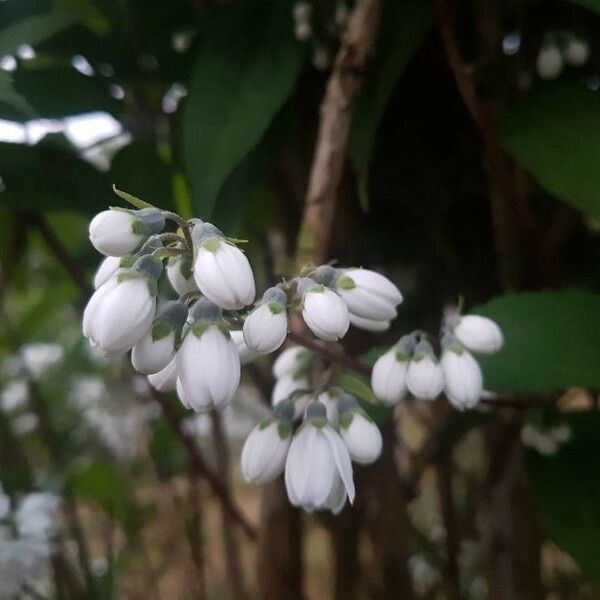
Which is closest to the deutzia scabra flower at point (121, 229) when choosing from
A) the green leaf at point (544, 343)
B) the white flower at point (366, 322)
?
the white flower at point (366, 322)

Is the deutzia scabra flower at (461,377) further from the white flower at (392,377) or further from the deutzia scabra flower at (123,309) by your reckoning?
the deutzia scabra flower at (123,309)

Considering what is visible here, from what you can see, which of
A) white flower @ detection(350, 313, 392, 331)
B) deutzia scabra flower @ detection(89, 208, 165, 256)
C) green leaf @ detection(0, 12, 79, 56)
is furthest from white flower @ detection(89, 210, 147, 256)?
green leaf @ detection(0, 12, 79, 56)

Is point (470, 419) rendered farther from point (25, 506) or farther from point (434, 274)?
point (25, 506)

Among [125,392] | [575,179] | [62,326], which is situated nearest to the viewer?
[575,179]

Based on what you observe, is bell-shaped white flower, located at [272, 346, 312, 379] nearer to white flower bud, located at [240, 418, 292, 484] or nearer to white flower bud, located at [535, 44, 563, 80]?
white flower bud, located at [240, 418, 292, 484]

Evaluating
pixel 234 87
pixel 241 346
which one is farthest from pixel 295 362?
pixel 234 87

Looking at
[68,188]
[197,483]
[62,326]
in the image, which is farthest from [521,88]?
[62,326]

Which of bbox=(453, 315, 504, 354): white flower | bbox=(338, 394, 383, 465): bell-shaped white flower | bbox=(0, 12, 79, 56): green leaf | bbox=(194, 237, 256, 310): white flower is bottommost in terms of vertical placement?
bbox=(338, 394, 383, 465): bell-shaped white flower
